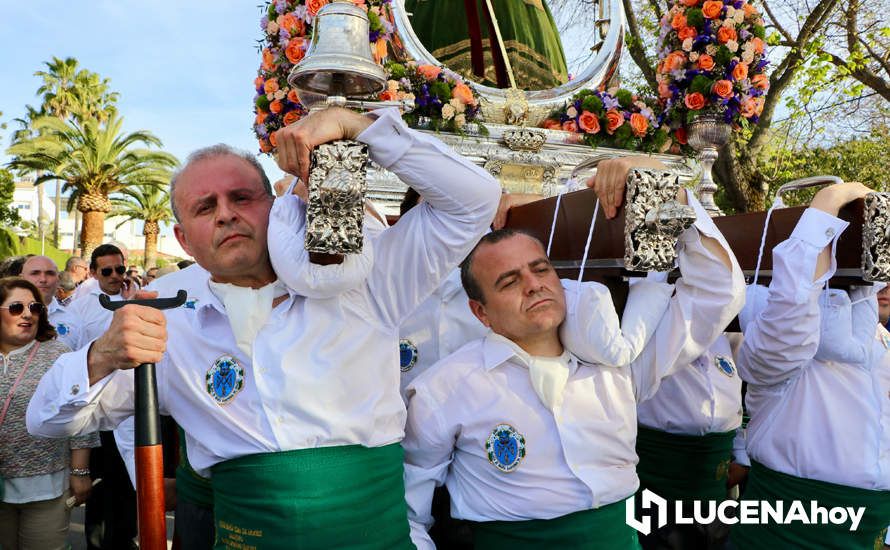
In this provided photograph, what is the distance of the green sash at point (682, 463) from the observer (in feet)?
8.76

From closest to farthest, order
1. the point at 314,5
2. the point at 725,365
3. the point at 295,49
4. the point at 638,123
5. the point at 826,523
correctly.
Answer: the point at 826,523 → the point at 725,365 → the point at 314,5 → the point at 295,49 → the point at 638,123

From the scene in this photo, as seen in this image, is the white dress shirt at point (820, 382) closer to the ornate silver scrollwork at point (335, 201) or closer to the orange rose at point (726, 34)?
the ornate silver scrollwork at point (335, 201)

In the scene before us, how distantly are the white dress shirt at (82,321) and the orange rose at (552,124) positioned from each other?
10.2 ft

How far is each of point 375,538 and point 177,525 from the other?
92cm

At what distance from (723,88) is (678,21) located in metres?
0.51

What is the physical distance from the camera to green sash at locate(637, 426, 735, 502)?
2670 millimetres

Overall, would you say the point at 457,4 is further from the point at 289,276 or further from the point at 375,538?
the point at 375,538

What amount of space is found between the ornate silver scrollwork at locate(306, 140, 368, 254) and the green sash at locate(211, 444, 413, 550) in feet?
1.87

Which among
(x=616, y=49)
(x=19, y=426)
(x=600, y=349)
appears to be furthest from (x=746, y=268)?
(x=19, y=426)

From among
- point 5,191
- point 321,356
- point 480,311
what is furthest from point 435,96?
point 5,191

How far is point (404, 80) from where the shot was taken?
12.0ft

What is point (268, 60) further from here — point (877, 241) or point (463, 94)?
point (877, 241)

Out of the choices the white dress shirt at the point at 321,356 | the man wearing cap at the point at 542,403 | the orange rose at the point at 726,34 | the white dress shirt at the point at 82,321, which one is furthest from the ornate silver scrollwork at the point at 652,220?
the white dress shirt at the point at 82,321

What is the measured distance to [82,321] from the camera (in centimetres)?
517
